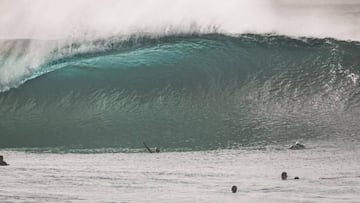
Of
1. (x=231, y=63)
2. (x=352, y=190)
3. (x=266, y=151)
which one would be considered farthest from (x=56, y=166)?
(x=231, y=63)

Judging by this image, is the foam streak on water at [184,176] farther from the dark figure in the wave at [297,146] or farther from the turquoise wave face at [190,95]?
the turquoise wave face at [190,95]

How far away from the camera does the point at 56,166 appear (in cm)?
1232

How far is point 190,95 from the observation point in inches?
706

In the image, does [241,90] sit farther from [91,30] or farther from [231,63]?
[91,30]

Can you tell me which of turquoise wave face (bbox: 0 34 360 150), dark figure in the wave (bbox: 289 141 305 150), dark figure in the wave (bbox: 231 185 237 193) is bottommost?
dark figure in the wave (bbox: 231 185 237 193)

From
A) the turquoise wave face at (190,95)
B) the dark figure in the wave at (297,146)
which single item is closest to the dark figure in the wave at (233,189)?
the dark figure in the wave at (297,146)

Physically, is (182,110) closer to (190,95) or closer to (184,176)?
(190,95)

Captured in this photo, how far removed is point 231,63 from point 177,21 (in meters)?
2.72

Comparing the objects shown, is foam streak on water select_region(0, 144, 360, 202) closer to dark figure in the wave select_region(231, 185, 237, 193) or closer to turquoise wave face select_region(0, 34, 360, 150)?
dark figure in the wave select_region(231, 185, 237, 193)

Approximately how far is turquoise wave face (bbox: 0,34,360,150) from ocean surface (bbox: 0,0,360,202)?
1.7 inches

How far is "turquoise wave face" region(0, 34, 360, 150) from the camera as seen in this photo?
52.0ft

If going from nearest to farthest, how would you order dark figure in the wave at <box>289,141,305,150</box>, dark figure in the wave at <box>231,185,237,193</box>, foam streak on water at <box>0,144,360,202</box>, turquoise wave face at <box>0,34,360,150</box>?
1. foam streak on water at <box>0,144,360,202</box>
2. dark figure in the wave at <box>231,185,237,193</box>
3. dark figure in the wave at <box>289,141,305,150</box>
4. turquoise wave face at <box>0,34,360,150</box>

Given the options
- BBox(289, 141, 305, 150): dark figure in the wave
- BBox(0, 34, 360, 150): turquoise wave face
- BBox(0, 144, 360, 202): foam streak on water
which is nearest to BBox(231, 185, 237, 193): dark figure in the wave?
BBox(0, 144, 360, 202): foam streak on water

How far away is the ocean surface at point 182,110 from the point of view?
10414 mm
